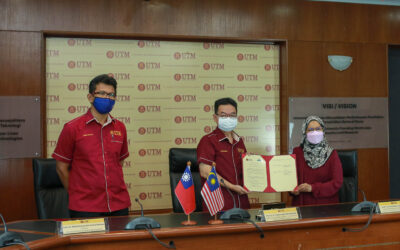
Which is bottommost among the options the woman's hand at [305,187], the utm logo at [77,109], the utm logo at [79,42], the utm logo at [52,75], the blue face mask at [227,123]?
the woman's hand at [305,187]

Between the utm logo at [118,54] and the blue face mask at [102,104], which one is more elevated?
the utm logo at [118,54]

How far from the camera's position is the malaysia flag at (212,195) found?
2164 mm

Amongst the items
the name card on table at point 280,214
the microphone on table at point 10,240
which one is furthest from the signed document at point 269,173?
the microphone on table at point 10,240

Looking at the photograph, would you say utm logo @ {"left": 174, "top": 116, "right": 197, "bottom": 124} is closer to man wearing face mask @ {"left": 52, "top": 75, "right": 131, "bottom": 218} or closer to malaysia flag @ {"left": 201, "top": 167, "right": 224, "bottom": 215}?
man wearing face mask @ {"left": 52, "top": 75, "right": 131, "bottom": 218}

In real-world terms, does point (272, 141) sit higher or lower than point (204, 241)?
higher

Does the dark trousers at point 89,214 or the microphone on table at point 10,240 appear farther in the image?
the dark trousers at point 89,214

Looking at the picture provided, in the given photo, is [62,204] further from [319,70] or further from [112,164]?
[319,70]

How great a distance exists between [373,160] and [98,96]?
11.2 feet

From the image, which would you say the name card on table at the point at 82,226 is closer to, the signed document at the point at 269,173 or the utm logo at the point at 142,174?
the signed document at the point at 269,173

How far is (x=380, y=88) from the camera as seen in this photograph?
4.71 m

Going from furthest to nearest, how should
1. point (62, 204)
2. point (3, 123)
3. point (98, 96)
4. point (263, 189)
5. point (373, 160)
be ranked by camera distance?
point (373, 160)
point (3, 123)
point (62, 204)
point (263, 189)
point (98, 96)

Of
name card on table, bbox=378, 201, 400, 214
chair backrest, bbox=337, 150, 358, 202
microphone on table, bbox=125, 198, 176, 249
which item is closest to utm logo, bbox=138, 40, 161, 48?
chair backrest, bbox=337, 150, 358, 202

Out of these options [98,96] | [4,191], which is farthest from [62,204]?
[4,191]

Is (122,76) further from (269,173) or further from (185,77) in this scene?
(269,173)
